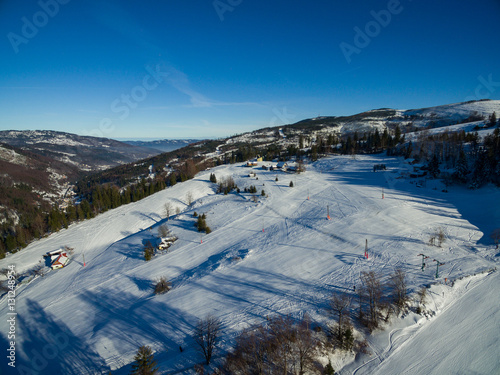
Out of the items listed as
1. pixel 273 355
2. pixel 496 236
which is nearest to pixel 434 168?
pixel 496 236

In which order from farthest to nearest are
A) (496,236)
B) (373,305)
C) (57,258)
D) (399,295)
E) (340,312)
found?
(57,258), (496,236), (399,295), (373,305), (340,312)

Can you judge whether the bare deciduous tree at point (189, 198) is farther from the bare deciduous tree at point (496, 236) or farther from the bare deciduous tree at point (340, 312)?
the bare deciduous tree at point (496, 236)

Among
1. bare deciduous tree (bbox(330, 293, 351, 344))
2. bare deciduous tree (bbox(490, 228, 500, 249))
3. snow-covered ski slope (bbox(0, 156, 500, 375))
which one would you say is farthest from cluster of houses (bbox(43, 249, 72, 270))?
bare deciduous tree (bbox(490, 228, 500, 249))

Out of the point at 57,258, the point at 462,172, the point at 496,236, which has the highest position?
the point at 462,172

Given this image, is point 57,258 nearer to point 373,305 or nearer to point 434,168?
point 373,305

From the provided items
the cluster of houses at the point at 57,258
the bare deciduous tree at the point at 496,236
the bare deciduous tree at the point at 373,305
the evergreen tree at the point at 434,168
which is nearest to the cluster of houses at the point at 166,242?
the cluster of houses at the point at 57,258

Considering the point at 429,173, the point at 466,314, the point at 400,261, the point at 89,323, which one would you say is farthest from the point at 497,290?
the point at 429,173

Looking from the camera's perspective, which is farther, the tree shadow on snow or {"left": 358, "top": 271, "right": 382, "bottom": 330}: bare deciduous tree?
the tree shadow on snow

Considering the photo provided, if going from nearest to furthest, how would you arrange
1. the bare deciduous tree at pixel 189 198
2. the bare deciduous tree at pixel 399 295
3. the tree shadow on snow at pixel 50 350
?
the tree shadow on snow at pixel 50 350 < the bare deciduous tree at pixel 399 295 < the bare deciduous tree at pixel 189 198

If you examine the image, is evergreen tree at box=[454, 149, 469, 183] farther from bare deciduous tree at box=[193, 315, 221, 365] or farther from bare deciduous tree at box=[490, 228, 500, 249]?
bare deciduous tree at box=[193, 315, 221, 365]

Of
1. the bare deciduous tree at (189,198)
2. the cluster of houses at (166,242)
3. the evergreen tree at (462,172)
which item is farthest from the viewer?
the bare deciduous tree at (189,198)
